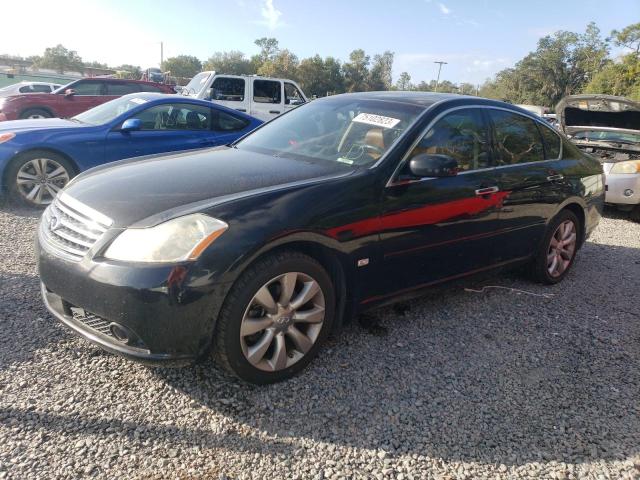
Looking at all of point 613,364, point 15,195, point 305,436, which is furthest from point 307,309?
point 15,195

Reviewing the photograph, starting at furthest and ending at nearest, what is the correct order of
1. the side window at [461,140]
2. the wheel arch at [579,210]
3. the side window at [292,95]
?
the side window at [292,95] < the wheel arch at [579,210] < the side window at [461,140]

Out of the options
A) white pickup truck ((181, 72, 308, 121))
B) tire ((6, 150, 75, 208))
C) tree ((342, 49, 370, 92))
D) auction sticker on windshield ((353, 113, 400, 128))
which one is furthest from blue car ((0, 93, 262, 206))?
tree ((342, 49, 370, 92))

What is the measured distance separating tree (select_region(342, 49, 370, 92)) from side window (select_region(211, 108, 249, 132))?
60.2m

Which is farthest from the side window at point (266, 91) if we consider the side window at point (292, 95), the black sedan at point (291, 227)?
the black sedan at point (291, 227)

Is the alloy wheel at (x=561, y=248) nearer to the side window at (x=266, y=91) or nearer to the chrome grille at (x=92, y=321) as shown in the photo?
the chrome grille at (x=92, y=321)

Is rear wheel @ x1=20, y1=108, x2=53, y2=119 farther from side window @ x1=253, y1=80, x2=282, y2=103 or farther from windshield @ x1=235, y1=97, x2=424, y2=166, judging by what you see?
windshield @ x1=235, y1=97, x2=424, y2=166

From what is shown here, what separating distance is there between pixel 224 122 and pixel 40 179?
253 centimetres

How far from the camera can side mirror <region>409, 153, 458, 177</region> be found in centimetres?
292

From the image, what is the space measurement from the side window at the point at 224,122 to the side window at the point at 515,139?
4.29m

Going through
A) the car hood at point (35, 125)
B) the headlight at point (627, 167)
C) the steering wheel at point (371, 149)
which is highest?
the steering wheel at point (371, 149)

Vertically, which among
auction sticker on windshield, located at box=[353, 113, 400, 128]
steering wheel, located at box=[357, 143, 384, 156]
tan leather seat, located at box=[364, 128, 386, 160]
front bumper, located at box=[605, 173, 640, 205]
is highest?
Result: auction sticker on windshield, located at box=[353, 113, 400, 128]

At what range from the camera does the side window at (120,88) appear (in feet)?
40.4

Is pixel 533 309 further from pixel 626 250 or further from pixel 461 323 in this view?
pixel 626 250

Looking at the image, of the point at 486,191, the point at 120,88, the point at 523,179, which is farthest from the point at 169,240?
the point at 120,88
